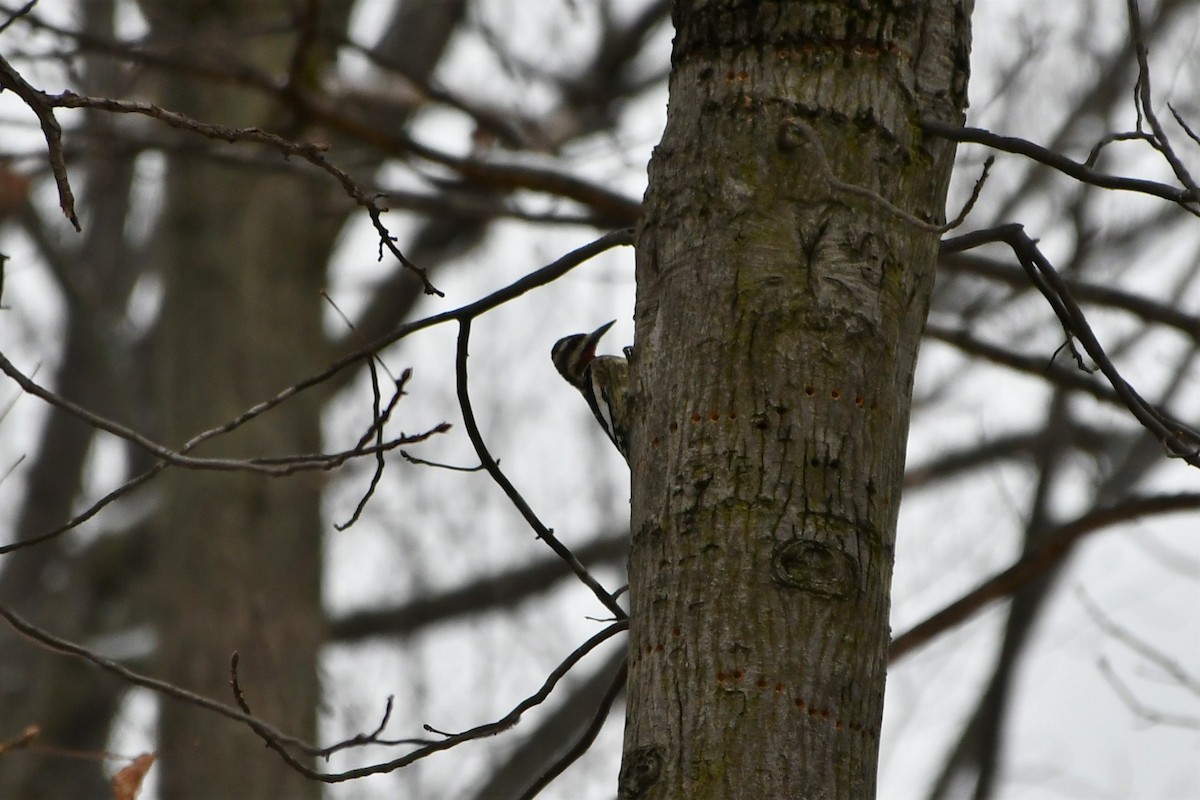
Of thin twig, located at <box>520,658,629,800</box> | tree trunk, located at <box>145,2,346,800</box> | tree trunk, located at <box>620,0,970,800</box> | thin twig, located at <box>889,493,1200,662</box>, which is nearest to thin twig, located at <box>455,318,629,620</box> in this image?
thin twig, located at <box>520,658,629,800</box>

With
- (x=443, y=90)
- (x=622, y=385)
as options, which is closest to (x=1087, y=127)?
(x=443, y=90)

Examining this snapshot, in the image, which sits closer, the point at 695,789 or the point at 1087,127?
the point at 695,789

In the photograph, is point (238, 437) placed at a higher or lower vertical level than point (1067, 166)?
higher

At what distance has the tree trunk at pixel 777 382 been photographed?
200cm

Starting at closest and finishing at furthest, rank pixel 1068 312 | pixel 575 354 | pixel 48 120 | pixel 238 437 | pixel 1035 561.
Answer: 1. pixel 48 120
2. pixel 1068 312
3. pixel 1035 561
4. pixel 575 354
5. pixel 238 437

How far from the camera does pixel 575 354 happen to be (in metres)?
5.25

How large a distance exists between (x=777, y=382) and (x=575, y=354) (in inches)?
124

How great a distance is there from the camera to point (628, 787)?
2.03m

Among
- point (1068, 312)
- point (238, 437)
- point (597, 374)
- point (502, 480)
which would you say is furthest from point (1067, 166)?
point (238, 437)

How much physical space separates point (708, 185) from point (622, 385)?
262 centimetres

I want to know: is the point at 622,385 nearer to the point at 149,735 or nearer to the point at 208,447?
the point at 208,447

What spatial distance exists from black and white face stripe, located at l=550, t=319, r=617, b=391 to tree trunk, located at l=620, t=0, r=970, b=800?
2.85 m

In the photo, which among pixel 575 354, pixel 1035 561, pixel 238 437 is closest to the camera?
pixel 1035 561

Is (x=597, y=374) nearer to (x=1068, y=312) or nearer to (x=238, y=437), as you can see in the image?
(x=1068, y=312)
